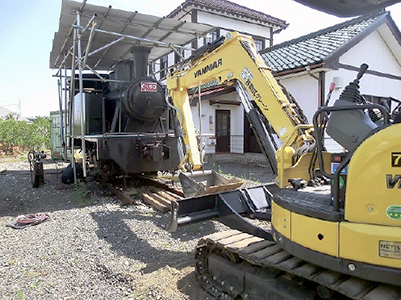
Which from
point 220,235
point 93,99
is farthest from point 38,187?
point 220,235

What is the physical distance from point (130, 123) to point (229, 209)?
5056mm

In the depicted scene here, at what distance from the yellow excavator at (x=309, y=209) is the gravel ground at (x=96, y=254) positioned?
23.2 inches

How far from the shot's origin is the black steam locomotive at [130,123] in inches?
286

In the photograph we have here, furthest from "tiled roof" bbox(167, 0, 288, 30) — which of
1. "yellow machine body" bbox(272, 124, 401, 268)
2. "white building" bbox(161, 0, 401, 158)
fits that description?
"yellow machine body" bbox(272, 124, 401, 268)

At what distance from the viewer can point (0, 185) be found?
8758 millimetres

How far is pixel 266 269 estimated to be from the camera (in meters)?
3.00

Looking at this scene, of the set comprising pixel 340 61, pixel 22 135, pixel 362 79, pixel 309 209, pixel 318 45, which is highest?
pixel 318 45

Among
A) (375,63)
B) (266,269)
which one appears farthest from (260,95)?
(375,63)

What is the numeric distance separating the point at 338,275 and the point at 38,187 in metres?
7.90

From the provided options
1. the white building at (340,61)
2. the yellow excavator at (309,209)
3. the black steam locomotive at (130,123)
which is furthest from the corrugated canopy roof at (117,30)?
the yellow excavator at (309,209)

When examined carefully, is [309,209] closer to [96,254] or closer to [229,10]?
[96,254]

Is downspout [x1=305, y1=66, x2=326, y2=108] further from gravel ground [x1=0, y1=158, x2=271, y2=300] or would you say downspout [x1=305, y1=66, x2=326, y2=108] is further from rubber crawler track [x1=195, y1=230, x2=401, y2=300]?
rubber crawler track [x1=195, y1=230, x2=401, y2=300]

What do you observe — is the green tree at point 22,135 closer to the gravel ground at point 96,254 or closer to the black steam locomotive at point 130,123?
the black steam locomotive at point 130,123

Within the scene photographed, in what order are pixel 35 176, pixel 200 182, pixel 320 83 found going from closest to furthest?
pixel 200 182
pixel 35 176
pixel 320 83
